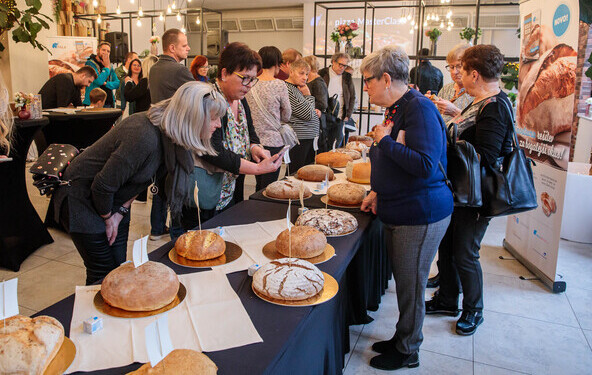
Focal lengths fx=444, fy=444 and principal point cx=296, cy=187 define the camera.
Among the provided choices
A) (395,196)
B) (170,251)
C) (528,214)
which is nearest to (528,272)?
(528,214)

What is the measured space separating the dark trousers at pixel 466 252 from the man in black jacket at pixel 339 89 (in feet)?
8.97

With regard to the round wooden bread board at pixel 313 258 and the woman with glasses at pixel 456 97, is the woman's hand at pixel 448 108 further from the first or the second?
the round wooden bread board at pixel 313 258

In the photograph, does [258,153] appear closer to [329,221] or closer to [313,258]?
[329,221]

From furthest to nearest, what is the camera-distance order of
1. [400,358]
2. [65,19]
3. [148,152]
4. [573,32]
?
[65,19]
[573,32]
[400,358]
[148,152]

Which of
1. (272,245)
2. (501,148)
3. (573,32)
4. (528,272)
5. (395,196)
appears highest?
(573,32)

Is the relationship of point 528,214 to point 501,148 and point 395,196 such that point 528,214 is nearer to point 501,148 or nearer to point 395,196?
point 501,148

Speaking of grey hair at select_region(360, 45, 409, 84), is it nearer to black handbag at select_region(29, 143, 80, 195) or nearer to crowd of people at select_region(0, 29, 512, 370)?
crowd of people at select_region(0, 29, 512, 370)

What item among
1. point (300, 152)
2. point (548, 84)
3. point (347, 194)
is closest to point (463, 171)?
point (347, 194)

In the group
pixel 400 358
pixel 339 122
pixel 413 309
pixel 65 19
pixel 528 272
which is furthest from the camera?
pixel 65 19

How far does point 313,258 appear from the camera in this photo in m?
A: 1.60

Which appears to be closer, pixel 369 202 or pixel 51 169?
pixel 51 169

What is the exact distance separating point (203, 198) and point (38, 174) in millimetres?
683

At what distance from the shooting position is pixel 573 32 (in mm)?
2656

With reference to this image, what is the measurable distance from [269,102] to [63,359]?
8.16 feet
